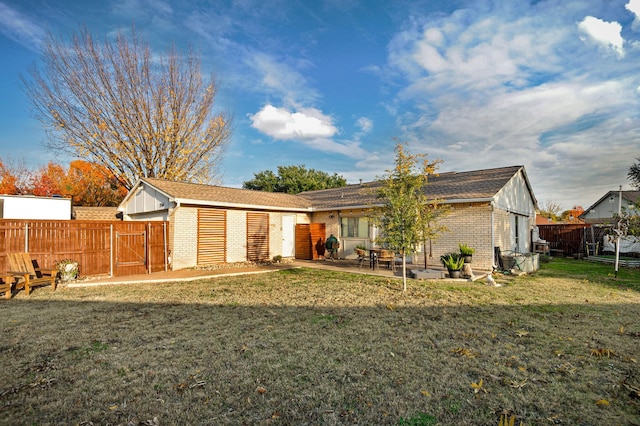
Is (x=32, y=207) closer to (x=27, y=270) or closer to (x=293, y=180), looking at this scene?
(x=27, y=270)

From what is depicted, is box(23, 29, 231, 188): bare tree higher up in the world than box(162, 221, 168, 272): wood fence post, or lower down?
higher up

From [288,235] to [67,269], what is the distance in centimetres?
941

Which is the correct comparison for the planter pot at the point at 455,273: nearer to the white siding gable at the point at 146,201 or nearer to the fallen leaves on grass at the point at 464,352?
the fallen leaves on grass at the point at 464,352

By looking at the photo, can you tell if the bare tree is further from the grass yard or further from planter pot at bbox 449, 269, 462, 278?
planter pot at bbox 449, 269, 462, 278

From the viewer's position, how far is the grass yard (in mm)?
2836

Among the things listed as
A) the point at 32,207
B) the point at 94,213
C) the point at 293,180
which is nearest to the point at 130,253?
the point at 32,207

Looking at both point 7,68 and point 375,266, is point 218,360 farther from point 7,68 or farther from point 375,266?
point 7,68

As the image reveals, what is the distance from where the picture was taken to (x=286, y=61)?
14.2 meters

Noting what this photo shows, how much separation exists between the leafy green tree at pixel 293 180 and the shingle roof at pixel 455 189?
12.5m

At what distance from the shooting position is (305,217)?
17.9 m

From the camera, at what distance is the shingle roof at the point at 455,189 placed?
1255 cm

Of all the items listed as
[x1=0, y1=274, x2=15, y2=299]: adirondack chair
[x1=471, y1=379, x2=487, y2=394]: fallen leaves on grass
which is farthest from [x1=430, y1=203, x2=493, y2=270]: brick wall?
[x1=0, y1=274, x2=15, y2=299]: adirondack chair

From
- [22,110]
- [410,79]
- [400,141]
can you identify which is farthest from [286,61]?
[22,110]

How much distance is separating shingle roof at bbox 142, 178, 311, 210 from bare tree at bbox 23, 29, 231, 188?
27.5ft
